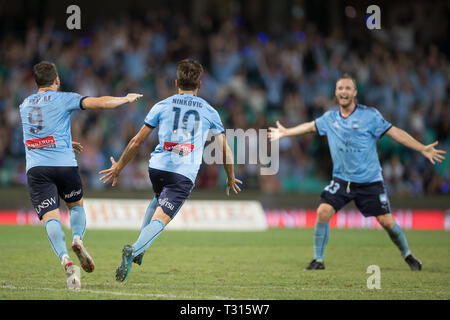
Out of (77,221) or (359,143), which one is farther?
(359,143)

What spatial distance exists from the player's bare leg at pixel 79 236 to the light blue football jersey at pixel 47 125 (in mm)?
610

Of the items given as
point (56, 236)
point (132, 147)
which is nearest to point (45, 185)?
point (56, 236)

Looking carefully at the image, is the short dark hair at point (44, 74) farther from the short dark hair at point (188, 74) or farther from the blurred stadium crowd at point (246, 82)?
the blurred stadium crowd at point (246, 82)

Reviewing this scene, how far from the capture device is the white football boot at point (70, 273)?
7.07 m

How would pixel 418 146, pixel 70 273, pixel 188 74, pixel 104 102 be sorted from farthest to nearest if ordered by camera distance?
pixel 418 146, pixel 188 74, pixel 104 102, pixel 70 273

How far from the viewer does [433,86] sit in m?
20.5

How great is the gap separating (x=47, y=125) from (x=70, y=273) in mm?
1624

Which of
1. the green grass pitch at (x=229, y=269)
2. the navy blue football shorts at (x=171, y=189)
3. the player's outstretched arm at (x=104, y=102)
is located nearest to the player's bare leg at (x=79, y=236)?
the green grass pitch at (x=229, y=269)

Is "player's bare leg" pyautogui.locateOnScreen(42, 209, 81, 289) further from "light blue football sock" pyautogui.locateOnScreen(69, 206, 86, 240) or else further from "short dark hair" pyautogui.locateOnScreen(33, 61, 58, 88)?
"short dark hair" pyautogui.locateOnScreen(33, 61, 58, 88)

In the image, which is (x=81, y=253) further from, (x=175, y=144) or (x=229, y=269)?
(x=229, y=269)

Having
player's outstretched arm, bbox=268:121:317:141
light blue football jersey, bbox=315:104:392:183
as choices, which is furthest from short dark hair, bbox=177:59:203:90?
light blue football jersey, bbox=315:104:392:183

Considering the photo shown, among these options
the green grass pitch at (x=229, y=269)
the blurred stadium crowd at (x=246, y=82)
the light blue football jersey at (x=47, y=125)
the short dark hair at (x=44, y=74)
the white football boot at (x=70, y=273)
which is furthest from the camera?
the blurred stadium crowd at (x=246, y=82)

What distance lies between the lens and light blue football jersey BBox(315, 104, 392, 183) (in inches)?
390

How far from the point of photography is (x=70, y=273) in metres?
7.10
